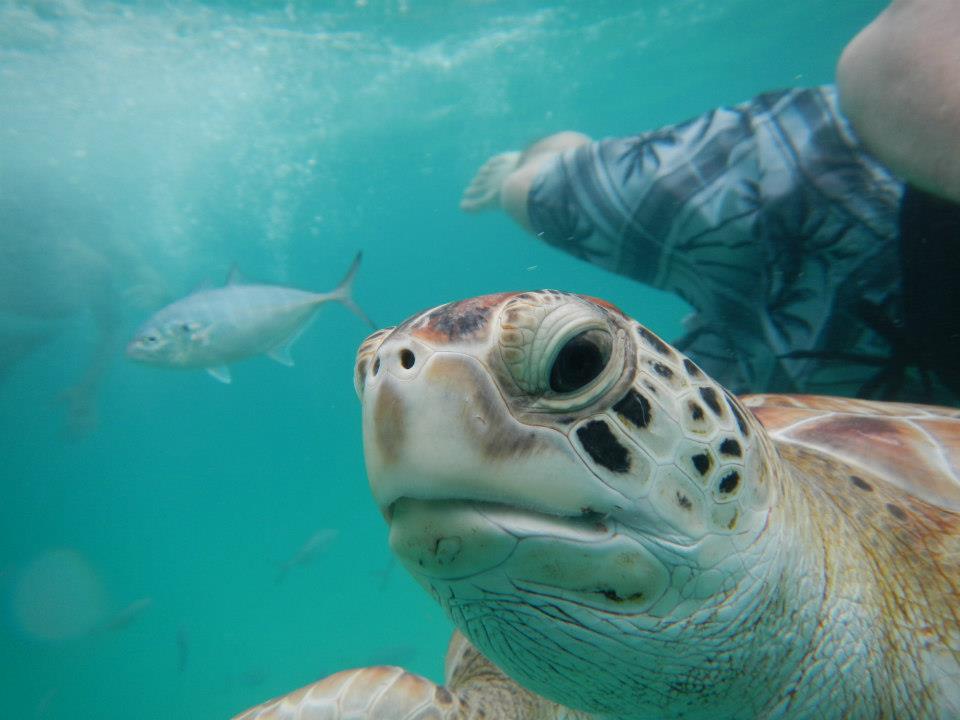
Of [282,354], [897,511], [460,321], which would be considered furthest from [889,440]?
[282,354]

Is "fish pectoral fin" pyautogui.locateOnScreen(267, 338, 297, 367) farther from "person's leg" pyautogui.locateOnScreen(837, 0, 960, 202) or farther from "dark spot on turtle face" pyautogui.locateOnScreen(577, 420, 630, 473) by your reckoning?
"dark spot on turtle face" pyautogui.locateOnScreen(577, 420, 630, 473)

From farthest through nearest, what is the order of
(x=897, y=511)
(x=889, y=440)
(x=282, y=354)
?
(x=282, y=354)
(x=889, y=440)
(x=897, y=511)

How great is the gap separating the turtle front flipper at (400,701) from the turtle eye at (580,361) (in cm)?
77

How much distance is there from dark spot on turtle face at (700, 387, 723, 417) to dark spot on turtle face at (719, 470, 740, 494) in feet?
0.21

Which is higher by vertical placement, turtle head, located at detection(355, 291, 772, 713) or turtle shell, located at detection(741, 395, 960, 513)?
turtle head, located at detection(355, 291, 772, 713)

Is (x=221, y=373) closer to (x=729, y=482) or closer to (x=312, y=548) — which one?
(x=312, y=548)

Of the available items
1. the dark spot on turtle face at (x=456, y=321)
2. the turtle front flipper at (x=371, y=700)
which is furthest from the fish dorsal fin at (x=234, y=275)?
the dark spot on turtle face at (x=456, y=321)

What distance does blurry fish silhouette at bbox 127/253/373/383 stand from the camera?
3.78 meters

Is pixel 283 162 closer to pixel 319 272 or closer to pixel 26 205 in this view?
pixel 26 205

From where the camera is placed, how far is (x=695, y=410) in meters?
0.62

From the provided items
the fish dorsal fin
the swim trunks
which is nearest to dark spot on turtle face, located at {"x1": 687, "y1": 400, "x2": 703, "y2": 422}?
the swim trunks

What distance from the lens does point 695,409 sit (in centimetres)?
62

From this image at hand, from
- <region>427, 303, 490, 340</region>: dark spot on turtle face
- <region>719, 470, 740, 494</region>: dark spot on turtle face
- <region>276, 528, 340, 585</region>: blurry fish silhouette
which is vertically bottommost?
<region>276, 528, 340, 585</region>: blurry fish silhouette

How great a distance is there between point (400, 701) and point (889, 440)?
997mm
